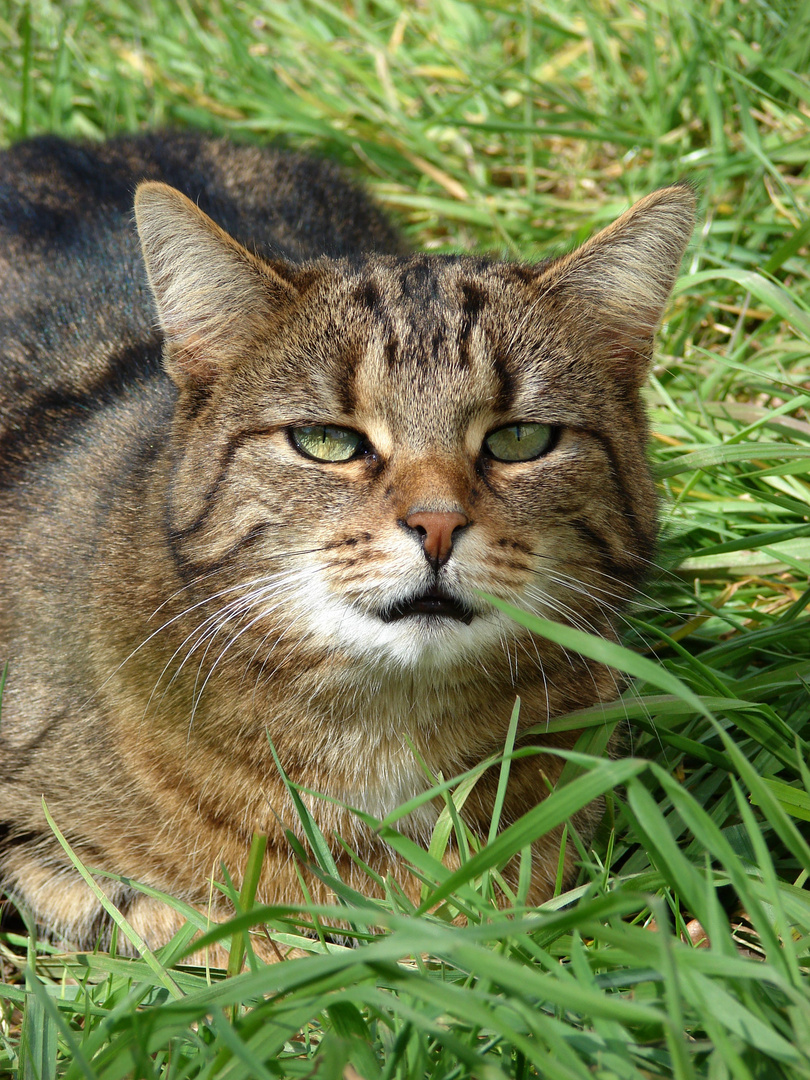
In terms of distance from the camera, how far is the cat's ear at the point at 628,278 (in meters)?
2.21

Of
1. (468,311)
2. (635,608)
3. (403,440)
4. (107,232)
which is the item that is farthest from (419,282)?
(107,232)

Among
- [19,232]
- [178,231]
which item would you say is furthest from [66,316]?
[178,231]

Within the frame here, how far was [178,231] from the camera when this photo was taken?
2123 millimetres

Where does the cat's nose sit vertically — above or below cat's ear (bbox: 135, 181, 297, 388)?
below

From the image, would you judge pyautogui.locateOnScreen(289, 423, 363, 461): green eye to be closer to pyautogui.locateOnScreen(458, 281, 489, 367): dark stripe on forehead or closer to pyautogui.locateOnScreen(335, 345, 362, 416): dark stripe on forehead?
pyautogui.locateOnScreen(335, 345, 362, 416): dark stripe on forehead

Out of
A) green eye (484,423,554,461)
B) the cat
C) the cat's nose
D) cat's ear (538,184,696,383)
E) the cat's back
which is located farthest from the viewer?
the cat's back

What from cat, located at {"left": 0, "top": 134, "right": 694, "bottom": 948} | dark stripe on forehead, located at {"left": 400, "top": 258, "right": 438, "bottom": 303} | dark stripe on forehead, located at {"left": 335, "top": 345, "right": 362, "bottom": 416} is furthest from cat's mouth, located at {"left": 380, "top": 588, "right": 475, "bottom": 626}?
dark stripe on forehead, located at {"left": 400, "top": 258, "right": 438, "bottom": 303}

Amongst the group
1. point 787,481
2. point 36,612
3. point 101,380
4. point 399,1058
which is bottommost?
point 399,1058

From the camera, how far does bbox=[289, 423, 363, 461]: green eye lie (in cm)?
202

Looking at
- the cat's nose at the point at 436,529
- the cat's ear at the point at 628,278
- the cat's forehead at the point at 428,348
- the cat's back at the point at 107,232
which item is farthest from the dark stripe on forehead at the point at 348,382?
the cat's back at the point at 107,232

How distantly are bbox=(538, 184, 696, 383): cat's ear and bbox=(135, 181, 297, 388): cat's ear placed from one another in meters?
0.58

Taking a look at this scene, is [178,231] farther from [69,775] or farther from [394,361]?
[69,775]

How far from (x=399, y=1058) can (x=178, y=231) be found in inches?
60.1

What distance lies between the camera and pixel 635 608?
91.1 inches
